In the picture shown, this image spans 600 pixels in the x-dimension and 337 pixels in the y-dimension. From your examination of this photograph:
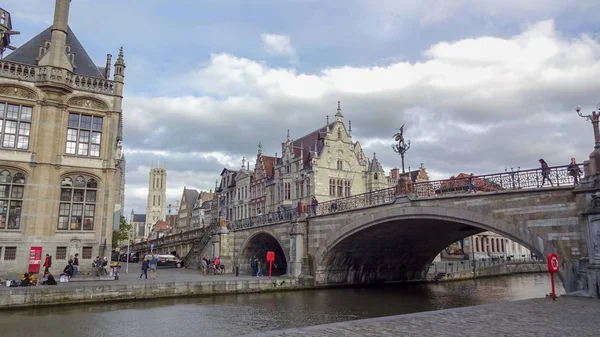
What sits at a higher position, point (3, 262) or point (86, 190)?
point (86, 190)

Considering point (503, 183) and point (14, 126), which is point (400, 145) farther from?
point (14, 126)

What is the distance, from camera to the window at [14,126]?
2650cm

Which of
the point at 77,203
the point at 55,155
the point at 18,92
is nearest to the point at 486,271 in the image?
the point at 77,203

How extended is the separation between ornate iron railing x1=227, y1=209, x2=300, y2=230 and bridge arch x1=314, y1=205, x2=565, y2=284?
185 inches

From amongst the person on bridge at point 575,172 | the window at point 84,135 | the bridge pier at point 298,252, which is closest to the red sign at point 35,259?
the window at point 84,135

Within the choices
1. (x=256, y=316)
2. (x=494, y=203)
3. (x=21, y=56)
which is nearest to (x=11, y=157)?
(x=21, y=56)

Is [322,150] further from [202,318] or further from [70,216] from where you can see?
[202,318]

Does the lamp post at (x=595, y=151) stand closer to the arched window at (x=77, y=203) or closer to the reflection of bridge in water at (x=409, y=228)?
the reflection of bridge in water at (x=409, y=228)

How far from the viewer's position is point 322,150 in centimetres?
5122

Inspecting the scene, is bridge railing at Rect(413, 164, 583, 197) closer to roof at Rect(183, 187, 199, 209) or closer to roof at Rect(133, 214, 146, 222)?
roof at Rect(183, 187, 199, 209)

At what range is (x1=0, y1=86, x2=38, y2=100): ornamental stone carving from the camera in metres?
26.5

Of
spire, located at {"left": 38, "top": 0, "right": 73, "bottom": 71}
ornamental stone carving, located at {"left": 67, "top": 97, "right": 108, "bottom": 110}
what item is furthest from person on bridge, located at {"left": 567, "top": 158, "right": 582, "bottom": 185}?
spire, located at {"left": 38, "top": 0, "right": 73, "bottom": 71}

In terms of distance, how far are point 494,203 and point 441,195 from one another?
297 centimetres

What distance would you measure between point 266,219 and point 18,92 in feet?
65.5
